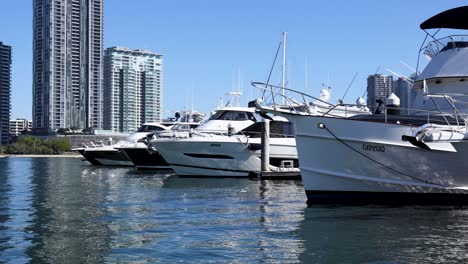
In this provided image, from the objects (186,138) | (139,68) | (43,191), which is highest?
(139,68)

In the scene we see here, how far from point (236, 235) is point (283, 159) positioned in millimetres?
19213

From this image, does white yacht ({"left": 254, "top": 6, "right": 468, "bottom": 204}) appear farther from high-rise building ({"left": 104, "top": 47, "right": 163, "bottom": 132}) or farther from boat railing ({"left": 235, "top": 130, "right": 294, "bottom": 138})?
high-rise building ({"left": 104, "top": 47, "right": 163, "bottom": 132})

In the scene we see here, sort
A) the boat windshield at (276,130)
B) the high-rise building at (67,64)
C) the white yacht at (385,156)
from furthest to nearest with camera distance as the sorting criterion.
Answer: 1. the high-rise building at (67,64)
2. the boat windshield at (276,130)
3. the white yacht at (385,156)

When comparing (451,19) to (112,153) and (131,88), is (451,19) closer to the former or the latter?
(112,153)

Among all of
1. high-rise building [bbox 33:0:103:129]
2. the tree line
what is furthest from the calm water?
high-rise building [bbox 33:0:103:129]

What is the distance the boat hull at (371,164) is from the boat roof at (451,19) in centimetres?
550

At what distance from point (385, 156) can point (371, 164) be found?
1.68 feet

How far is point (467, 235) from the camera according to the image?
516 inches

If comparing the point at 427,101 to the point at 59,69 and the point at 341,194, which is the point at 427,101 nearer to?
the point at 341,194

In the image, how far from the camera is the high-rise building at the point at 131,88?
158750 mm

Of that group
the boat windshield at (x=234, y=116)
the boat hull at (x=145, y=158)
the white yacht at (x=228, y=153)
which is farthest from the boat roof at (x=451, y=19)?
the boat hull at (x=145, y=158)

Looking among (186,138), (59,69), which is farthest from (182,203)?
(59,69)

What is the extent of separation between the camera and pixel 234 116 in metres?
36.8

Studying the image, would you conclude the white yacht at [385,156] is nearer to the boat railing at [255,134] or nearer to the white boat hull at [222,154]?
the white boat hull at [222,154]
